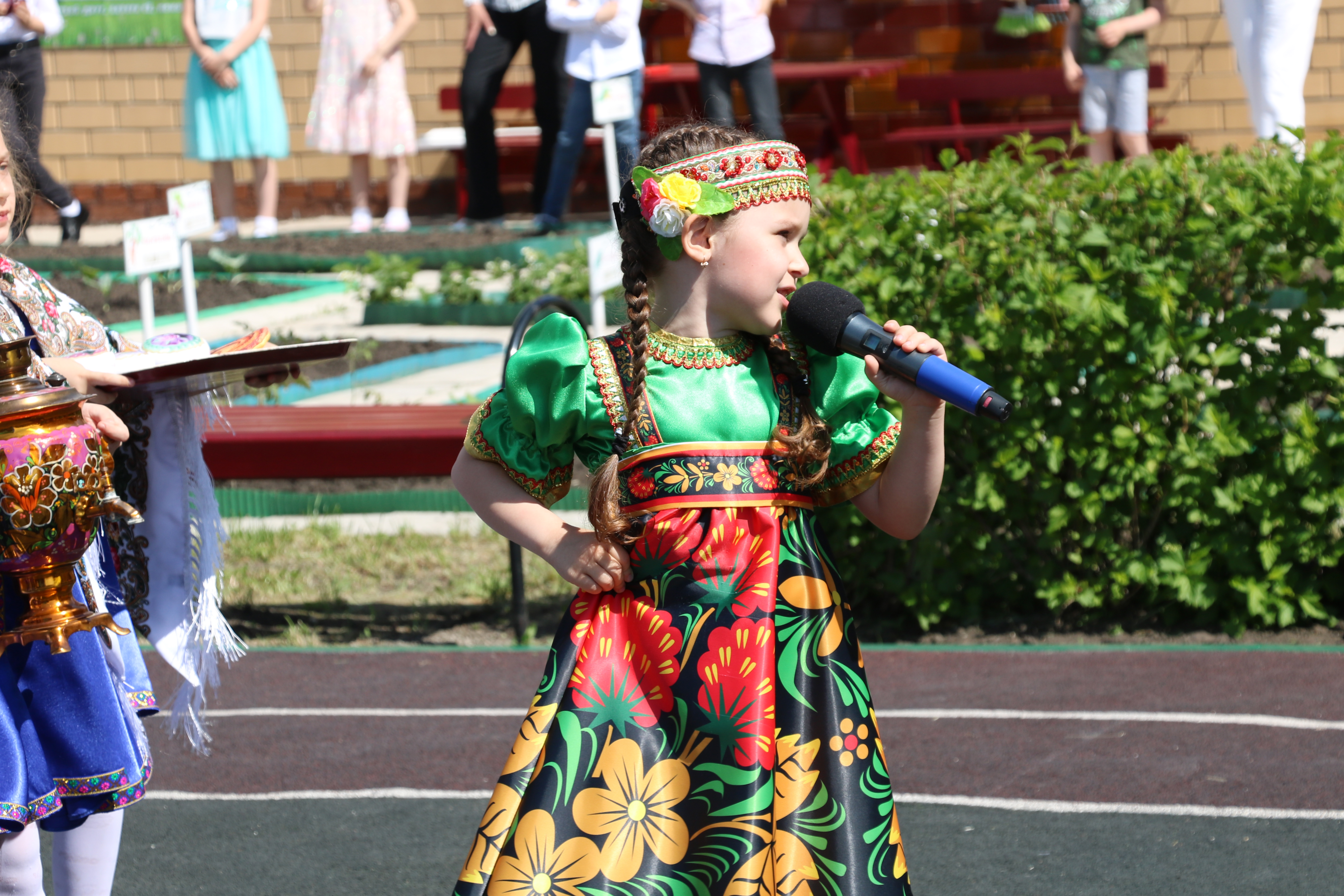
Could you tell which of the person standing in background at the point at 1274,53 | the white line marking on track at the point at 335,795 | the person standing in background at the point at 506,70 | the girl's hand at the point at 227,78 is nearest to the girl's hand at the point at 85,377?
the white line marking on track at the point at 335,795

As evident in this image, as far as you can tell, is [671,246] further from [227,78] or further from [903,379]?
[227,78]

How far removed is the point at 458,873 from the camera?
387 cm

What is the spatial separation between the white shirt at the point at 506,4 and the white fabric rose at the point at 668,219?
986cm

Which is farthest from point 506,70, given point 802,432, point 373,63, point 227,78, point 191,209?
point 802,432

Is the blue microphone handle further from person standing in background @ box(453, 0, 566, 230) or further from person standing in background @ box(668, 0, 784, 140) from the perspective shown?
person standing in background @ box(453, 0, 566, 230)

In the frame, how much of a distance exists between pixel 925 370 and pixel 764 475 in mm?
354

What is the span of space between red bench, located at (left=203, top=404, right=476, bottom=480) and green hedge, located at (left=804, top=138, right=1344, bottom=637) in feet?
4.98

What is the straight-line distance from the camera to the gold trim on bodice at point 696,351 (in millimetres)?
2623

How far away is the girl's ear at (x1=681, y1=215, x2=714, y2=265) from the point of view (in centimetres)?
259

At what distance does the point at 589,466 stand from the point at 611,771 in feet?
1.66

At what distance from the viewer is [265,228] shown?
538 inches

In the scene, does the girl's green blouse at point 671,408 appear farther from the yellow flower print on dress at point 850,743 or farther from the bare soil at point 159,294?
the bare soil at point 159,294

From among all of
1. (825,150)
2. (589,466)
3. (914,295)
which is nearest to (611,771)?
(589,466)

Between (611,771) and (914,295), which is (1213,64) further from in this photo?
(611,771)
